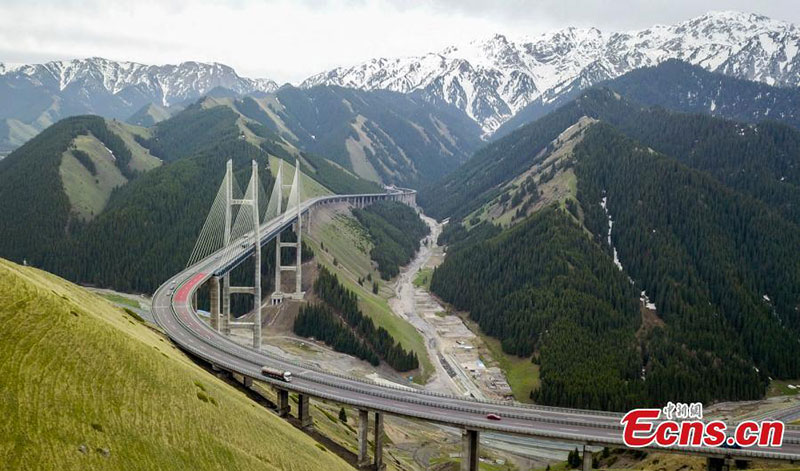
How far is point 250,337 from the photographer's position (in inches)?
6230

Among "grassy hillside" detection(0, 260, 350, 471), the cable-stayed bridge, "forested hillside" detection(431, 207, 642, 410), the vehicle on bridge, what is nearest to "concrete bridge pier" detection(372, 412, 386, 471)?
the cable-stayed bridge

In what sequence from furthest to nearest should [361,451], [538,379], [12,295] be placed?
[538,379]
[361,451]
[12,295]

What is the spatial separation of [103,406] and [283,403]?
3693cm

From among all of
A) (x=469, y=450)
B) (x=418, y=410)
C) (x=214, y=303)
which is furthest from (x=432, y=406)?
(x=214, y=303)

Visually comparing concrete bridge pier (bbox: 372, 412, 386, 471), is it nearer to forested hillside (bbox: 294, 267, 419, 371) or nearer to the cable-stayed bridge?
the cable-stayed bridge

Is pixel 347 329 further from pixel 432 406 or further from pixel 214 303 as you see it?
pixel 432 406

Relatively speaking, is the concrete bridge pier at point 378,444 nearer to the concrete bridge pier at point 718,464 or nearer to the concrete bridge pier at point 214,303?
the concrete bridge pier at point 718,464

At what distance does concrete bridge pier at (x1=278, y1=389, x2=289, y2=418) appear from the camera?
83312 mm

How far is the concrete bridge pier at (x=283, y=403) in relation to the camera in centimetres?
8331

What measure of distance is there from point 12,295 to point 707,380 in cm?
14567

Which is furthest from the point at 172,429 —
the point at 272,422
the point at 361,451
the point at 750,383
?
the point at 750,383

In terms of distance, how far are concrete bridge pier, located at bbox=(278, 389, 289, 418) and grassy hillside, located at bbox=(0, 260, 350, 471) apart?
16.5 meters

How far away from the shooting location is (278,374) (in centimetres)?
8219

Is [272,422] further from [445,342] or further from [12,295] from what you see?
[445,342]
